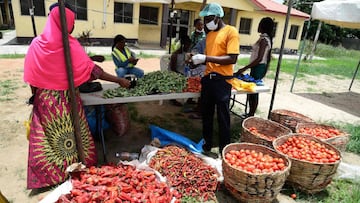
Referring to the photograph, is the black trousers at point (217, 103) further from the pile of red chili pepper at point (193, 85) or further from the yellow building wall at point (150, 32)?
the yellow building wall at point (150, 32)

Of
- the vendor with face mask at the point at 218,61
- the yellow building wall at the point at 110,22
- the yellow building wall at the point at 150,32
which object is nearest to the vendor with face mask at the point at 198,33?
the vendor with face mask at the point at 218,61

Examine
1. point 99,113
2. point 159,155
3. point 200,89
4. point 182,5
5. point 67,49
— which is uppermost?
point 182,5

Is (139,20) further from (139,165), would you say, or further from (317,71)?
(139,165)

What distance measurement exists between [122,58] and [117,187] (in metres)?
3.18

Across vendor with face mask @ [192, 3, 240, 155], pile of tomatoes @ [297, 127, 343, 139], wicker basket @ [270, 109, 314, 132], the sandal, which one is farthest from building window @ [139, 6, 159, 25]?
pile of tomatoes @ [297, 127, 343, 139]

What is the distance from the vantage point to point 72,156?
2898 millimetres

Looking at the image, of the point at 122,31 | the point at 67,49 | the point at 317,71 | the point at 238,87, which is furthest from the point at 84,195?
→ the point at 122,31

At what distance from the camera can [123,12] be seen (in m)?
14.7

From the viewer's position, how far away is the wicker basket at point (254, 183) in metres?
2.52

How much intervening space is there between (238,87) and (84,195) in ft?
8.70

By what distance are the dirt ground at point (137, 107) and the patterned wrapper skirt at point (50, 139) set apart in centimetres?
22

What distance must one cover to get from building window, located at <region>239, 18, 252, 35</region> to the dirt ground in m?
9.18

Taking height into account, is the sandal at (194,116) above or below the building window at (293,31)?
below

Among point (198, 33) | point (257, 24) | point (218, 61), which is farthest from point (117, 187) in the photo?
point (257, 24)
